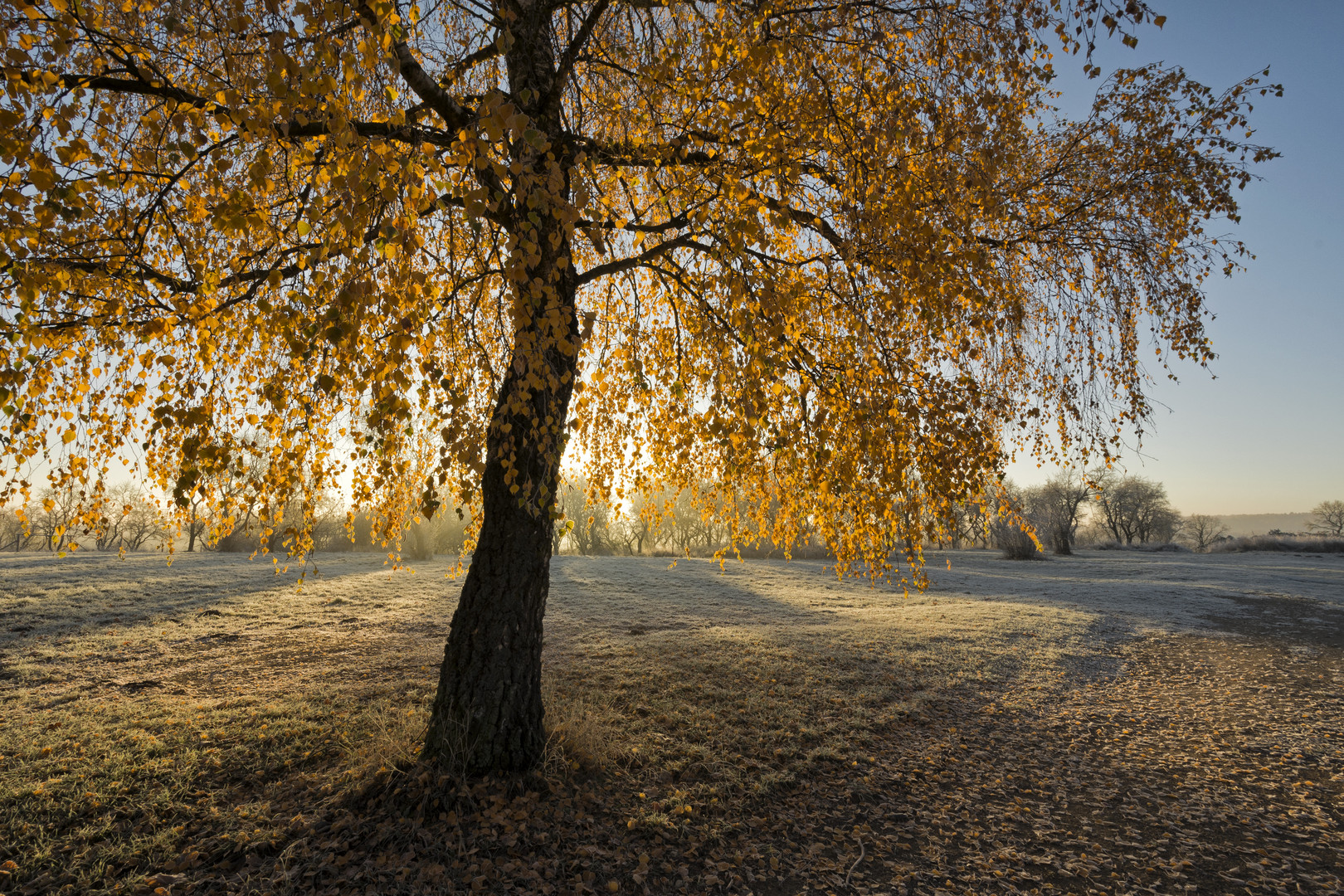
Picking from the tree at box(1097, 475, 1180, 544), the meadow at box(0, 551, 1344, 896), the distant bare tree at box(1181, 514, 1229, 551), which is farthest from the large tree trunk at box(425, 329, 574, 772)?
the distant bare tree at box(1181, 514, 1229, 551)

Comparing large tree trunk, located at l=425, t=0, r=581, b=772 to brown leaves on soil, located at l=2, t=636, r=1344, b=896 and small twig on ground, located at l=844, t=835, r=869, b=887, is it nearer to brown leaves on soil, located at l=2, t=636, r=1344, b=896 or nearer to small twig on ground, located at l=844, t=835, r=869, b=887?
brown leaves on soil, located at l=2, t=636, r=1344, b=896

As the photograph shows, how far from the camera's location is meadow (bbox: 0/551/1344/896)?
3.39 metres

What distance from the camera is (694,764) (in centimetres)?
459

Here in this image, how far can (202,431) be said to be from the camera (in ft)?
7.58


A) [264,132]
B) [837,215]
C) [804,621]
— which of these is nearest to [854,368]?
[837,215]

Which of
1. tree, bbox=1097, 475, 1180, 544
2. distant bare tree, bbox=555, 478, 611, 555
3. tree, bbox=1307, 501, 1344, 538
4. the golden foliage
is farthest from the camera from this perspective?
tree, bbox=1307, 501, 1344, 538

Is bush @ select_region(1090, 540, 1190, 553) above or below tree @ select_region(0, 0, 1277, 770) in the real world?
below

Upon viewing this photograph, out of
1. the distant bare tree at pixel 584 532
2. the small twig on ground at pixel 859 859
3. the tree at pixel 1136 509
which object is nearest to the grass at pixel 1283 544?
the tree at pixel 1136 509

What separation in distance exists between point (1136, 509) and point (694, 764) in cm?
6632

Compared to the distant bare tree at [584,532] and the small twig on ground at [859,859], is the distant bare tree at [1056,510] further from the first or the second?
the distant bare tree at [584,532]

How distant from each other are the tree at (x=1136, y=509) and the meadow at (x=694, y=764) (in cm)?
5419

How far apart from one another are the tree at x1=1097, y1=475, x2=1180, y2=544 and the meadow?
54189 millimetres

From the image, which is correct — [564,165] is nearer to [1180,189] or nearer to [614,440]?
[614,440]

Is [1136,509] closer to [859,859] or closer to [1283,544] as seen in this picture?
[1283,544]
